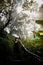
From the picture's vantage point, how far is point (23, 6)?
266 centimetres

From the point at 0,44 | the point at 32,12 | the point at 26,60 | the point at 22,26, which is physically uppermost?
the point at 32,12

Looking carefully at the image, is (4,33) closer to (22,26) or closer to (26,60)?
(22,26)

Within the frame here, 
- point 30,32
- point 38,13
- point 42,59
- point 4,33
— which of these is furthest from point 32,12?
point 42,59

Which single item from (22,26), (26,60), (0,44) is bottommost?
(26,60)

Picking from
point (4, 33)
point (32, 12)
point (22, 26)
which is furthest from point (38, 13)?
point (4, 33)

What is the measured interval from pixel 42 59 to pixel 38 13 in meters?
0.59

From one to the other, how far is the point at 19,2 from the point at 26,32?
40 cm

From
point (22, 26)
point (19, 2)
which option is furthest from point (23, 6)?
point (22, 26)

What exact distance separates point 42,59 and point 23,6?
2.38 feet

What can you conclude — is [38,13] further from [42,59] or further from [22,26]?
[42,59]

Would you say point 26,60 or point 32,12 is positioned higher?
point 32,12

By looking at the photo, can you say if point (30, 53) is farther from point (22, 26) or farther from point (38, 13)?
point (38, 13)

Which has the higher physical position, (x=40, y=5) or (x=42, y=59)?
(x=40, y=5)

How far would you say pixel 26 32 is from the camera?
2646 millimetres
